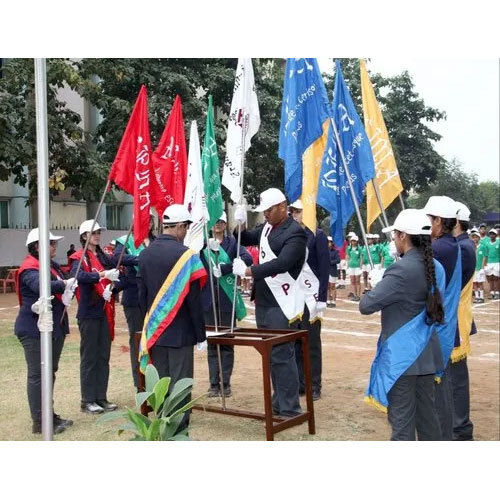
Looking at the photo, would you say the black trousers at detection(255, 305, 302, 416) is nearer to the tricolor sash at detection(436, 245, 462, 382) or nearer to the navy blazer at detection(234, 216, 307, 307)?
the navy blazer at detection(234, 216, 307, 307)

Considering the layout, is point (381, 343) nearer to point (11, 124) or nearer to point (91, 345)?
point (91, 345)

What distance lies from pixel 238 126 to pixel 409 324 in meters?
2.73

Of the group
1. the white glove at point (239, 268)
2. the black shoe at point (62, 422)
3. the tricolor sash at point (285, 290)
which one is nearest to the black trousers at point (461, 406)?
the tricolor sash at point (285, 290)

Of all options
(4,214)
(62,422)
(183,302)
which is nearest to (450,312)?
(183,302)

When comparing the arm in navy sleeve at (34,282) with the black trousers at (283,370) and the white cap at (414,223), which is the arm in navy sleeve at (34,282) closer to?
the black trousers at (283,370)

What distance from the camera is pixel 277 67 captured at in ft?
84.6

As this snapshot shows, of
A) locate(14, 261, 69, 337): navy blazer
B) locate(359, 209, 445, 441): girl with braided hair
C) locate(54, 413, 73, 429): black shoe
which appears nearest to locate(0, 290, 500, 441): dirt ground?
locate(54, 413, 73, 429): black shoe

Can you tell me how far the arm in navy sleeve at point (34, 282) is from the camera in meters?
5.85

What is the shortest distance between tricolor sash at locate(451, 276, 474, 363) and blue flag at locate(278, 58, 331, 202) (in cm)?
184

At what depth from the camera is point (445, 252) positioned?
505 centimetres

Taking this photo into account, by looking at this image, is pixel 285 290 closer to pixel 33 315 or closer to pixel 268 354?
pixel 268 354

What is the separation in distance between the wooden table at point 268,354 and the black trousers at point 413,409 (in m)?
1.23

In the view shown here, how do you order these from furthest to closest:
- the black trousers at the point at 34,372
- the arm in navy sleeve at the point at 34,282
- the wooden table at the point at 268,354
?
1. the black trousers at the point at 34,372
2. the arm in navy sleeve at the point at 34,282
3. the wooden table at the point at 268,354

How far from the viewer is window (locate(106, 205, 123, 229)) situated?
95.1ft
